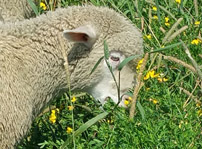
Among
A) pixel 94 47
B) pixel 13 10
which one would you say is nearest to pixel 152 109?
pixel 94 47

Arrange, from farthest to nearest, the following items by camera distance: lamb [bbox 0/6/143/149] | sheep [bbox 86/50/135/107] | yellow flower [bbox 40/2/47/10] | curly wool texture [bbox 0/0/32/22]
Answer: yellow flower [bbox 40/2/47/10]
curly wool texture [bbox 0/0/32/22]
sheep [bbox 86/50/135/107]
lamb [bbox 0/6/143/149]

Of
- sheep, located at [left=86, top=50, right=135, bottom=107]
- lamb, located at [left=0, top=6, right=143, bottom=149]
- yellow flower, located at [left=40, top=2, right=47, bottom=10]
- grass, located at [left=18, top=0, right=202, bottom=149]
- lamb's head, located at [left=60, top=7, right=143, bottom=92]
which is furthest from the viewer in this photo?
yellow flower, located at [left=40, top=2, right=47, bottom=10]

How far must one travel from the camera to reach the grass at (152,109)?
16.8 feet

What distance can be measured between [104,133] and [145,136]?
37cm

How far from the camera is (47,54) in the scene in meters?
5.54

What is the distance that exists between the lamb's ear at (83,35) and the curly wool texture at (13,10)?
164 centimetres

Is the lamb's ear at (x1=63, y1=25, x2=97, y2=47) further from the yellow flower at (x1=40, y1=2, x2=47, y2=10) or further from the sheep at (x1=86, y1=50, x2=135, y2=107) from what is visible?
the yellow flower at (x1=40, y1=2, x2=47, y2=10)

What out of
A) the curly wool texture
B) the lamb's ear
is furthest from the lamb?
the curly wool texture

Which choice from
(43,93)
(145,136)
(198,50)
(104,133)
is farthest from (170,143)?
(198,50)

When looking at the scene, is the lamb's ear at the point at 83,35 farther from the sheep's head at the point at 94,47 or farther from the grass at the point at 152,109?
the grass at the point at 152,109

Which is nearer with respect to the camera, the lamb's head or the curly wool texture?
the lamb's head

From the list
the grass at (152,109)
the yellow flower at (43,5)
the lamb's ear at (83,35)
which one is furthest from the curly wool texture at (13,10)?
the lamb's ear at (83,35)

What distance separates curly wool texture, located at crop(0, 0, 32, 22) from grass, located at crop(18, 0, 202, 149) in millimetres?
273

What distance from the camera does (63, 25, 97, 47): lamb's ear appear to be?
17.5 ft
